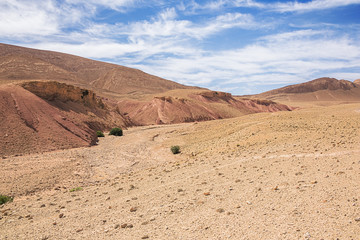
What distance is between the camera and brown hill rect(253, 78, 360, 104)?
14725cm

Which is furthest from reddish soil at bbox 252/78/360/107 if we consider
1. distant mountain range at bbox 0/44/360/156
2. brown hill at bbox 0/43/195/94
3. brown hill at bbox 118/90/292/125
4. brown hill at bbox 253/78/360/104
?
brown hill at bbox 118/90/292/125

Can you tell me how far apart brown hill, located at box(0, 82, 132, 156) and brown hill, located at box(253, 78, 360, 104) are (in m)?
131

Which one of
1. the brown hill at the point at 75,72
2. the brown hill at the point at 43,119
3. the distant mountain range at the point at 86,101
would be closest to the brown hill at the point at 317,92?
the distant mountain range at the point at 86,101

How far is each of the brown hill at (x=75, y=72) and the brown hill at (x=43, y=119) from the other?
50.7 m

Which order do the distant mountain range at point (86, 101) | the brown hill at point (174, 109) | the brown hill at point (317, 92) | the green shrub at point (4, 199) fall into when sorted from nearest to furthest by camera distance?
the green shrub at point (4, 199)
the distant mountain range at point (86, 101)
the brown hill at point (174, 109)
the brown hill at point (317, 92)

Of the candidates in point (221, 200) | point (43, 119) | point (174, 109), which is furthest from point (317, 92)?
point (221, 200)

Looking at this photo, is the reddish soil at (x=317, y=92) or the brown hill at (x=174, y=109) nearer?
the brown hill at (x=174, y=109)

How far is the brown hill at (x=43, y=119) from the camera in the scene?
20.8 meters

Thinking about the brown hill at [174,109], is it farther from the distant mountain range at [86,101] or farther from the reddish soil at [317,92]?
the reddish soil at [317,92]

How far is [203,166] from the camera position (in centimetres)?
1105

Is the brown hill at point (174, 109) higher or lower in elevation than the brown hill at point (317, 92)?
lower

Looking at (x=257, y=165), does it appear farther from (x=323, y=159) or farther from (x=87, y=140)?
(x=87, y=140)

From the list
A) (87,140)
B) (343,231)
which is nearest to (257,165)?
(343,231)

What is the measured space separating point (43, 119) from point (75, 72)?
103 m
